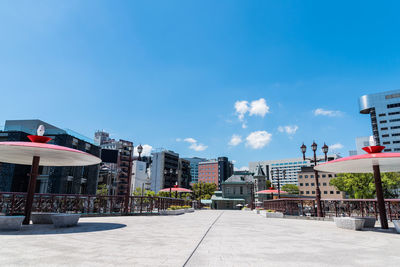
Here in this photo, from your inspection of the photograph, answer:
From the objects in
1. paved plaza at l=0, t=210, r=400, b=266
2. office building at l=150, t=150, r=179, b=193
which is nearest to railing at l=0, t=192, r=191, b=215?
paved plaza at l=0, t=210, r=400, b=266

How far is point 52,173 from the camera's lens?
38344 millimetres

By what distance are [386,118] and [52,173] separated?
433 ft

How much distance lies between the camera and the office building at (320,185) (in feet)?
301

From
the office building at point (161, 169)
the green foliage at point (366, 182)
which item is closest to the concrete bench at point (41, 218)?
the green foliage at point (366, 182)

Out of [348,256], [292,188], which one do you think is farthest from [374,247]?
[292,188]

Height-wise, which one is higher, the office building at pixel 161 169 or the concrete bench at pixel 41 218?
the office building at pixel 161 169

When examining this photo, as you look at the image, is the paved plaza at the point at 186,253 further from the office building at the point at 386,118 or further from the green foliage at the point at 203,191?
the office building at the point at 386,118

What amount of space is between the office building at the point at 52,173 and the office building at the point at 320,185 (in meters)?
82.3

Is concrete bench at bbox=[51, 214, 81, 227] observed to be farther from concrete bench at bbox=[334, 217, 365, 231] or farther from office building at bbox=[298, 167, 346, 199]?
office building at bbox=[298, 167, 346, 199]

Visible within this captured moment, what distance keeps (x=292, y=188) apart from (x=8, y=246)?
369 feet

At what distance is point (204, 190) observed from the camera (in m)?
76.9

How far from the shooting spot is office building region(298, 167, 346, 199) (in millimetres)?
91750

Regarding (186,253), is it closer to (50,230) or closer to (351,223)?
(50,230)

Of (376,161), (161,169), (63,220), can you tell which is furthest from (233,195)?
(63,220)
